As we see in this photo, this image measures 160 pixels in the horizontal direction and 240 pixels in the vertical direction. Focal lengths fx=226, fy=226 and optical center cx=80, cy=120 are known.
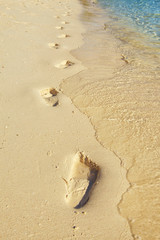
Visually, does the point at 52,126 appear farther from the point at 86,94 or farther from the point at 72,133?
the point at 86,94

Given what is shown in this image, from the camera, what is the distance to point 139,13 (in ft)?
27.1

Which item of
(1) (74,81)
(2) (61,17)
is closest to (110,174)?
(1) (74,81)

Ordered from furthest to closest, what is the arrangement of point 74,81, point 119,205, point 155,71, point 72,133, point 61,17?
point 61,17 < point 155,71 < point 74,81 < point 72,133 < point 119,205

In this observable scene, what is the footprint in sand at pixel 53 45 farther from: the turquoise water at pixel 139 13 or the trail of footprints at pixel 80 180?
the trail of footprints at pixel 80 180

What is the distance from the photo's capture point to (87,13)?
26.1ft

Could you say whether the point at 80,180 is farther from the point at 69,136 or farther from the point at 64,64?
the point at 64,64

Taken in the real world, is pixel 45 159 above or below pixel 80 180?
above

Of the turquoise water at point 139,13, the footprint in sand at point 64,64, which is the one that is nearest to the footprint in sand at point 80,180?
the footprint in sand at point 64,64

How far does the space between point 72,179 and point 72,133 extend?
575mm

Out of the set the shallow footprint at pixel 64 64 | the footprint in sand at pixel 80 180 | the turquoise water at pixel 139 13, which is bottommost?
the turquoise water at pixel 139 13

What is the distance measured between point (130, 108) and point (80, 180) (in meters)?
1.32

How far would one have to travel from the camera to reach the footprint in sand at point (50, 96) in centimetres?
294

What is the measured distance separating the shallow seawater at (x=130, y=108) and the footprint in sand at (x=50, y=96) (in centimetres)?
17

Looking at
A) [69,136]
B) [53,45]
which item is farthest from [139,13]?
[69,136]
